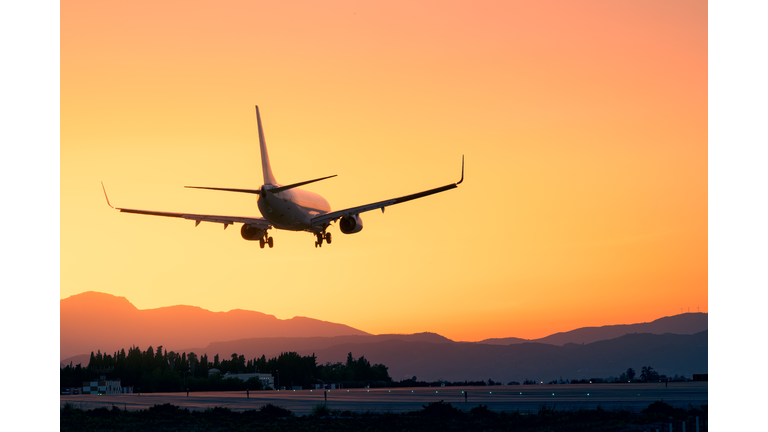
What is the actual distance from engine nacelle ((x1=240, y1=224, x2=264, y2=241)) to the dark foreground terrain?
61.2 feet

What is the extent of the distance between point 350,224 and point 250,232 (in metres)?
9.64

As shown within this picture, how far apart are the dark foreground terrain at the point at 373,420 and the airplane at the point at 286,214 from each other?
19.1 m

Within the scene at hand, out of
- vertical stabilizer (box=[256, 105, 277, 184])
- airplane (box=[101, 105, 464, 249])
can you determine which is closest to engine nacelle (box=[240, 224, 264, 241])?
airplane (box=[101, 105, 464, 249])

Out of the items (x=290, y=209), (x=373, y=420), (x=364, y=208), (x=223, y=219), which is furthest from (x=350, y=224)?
(x=373, y=420)

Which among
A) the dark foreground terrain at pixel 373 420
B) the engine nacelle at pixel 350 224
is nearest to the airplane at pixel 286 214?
the engine nacelle at pixel 350 224

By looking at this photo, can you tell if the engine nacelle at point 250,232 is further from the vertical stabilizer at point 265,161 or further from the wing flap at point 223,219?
the vertical stabilizer at point 265,161

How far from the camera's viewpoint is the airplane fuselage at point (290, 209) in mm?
66312

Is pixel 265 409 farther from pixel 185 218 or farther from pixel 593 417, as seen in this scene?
pixel 593 417

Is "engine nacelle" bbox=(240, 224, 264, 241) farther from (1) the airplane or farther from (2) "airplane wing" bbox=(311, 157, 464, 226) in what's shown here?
(2) "airplane wing" bbox=(311, 157, 464, 226)

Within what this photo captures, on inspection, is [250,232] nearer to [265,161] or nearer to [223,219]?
[223,219]

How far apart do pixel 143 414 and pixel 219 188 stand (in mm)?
46945

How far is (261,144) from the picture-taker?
77.2 meters

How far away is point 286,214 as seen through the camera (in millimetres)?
67625

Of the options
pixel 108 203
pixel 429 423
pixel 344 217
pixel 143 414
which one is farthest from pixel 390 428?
pixel 143 414
